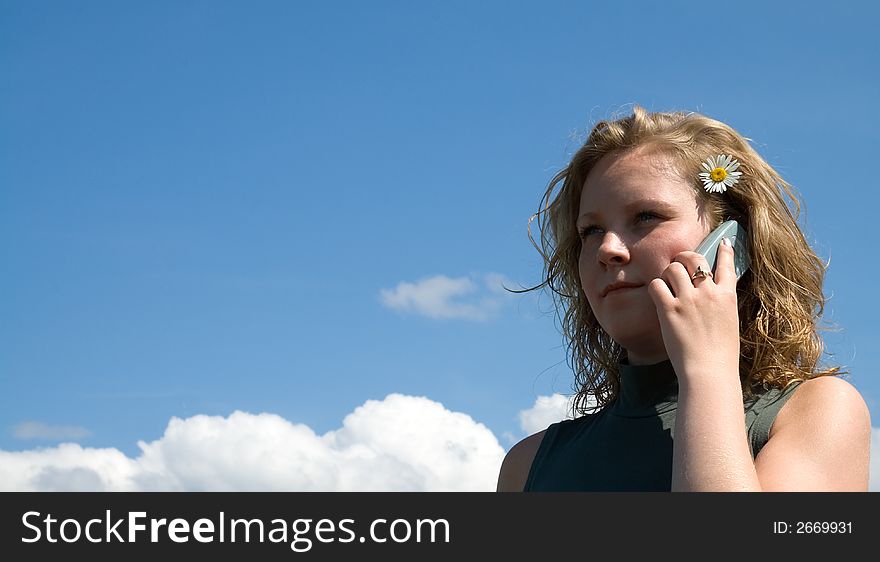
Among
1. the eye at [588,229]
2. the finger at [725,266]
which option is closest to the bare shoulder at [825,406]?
the finger at [725,266]

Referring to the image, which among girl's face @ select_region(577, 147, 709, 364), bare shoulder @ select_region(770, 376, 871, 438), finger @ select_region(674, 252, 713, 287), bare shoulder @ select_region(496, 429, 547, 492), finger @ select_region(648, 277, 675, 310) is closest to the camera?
bare shoulder @ select_region(770, 376, 871, 438)

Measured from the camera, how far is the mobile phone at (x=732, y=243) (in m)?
4.07

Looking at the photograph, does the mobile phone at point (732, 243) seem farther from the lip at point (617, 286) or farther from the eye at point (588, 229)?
the eye at point (588, 229)

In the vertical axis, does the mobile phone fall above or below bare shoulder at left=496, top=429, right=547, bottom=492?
above

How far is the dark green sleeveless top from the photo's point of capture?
13.1 feet

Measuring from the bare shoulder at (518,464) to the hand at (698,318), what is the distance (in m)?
1.43

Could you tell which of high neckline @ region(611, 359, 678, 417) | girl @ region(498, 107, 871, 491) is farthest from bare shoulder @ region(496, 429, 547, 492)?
high neckline @ region(611, 359, 678, 417)

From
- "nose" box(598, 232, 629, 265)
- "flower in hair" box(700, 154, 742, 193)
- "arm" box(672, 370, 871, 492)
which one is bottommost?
"arm" box(672, 370, 871, 492)

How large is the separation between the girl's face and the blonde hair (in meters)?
0.14

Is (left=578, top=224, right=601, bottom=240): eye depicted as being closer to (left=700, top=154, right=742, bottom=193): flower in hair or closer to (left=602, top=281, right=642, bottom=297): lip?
(left=602, top=281, right=642, bottom=297): lip

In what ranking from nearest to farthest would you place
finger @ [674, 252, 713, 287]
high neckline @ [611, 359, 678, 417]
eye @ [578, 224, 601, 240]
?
1. finger @ [674, 252, 713, 287]
2. high neckline @ [611, 359, 678, 417]
3. eye @ [578, 224, 601, 240]

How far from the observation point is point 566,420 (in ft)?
16.4
